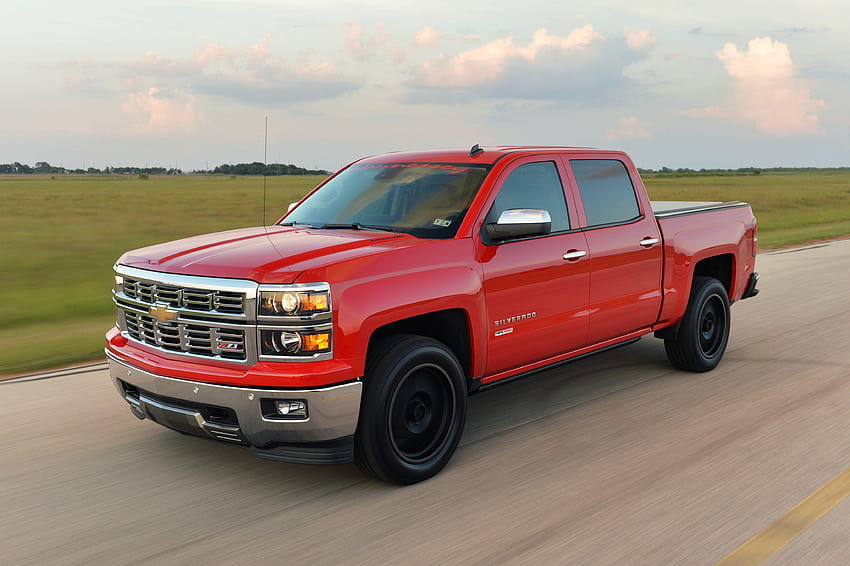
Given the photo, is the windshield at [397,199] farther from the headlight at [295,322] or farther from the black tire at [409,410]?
the headlight at [295,322]

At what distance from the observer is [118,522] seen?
4.07m

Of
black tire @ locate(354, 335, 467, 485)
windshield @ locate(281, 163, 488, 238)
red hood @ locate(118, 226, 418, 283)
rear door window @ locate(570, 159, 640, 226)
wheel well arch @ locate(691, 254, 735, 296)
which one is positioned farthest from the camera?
wheel well arch @ locate(691, 254, 735, 296)

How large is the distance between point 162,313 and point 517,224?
206cm

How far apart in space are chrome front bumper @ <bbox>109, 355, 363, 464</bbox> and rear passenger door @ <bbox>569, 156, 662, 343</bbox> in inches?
90.0

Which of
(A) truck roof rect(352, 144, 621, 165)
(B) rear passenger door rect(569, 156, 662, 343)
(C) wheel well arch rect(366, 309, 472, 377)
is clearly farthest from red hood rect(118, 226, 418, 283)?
(B) rear passenger door rect(569, 156, 662, 343)

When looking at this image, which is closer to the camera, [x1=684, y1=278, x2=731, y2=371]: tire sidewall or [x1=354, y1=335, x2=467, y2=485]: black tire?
[x1=354, y1=335, x2=467, y2=485]: black tire

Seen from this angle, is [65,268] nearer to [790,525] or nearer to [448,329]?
[448,329]

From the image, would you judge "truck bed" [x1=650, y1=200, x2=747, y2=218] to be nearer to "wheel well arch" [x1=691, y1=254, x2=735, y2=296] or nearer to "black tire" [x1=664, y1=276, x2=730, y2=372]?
"wheel well arch" [x1=691, y1=254, x2=735, y2=296]

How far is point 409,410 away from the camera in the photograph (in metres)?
4.71

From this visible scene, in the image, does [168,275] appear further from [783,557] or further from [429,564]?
[783,557]

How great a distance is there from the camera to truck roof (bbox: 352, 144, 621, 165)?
5.59 m

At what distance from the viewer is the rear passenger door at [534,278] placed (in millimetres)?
5094

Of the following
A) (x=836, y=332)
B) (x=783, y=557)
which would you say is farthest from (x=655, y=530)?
(x=836, y=332)

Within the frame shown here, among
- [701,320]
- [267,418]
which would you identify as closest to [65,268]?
[701,320]
